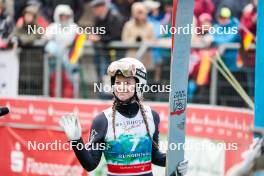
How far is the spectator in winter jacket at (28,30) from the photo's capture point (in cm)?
1302

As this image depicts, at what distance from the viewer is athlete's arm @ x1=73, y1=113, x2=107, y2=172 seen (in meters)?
7.11

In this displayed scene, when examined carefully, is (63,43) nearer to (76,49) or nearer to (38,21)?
(76,49)

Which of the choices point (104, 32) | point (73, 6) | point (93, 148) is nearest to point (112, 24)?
point (104, 32)

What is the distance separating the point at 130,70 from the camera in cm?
725

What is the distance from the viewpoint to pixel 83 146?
7105 mm

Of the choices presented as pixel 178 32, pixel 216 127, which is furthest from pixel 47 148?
pixel 178 32

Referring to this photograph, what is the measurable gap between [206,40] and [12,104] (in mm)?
2911

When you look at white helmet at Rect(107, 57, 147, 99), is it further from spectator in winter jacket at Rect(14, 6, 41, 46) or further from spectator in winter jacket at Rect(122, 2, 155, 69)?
spectator in winter jacket at Rect(14, 6, 41, 46)

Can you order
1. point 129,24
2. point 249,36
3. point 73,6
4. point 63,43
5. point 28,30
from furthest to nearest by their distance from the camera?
point 73,6 → point 28,30 → point 129,24 → point 63,43 → point 249,36

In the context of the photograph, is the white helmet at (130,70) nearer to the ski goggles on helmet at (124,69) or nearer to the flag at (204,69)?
the ski goggles on helmet at (124,69)

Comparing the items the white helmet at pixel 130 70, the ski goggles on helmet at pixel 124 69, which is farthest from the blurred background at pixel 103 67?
the ski goggles on helmet at pixel 124 69

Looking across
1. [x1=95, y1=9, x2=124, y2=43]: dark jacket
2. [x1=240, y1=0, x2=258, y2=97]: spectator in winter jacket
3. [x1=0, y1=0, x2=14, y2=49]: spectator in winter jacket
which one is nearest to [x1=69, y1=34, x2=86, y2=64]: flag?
[x1=95, y1=9, x2=124, y2=43]: dark jacket

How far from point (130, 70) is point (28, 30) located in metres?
6.25

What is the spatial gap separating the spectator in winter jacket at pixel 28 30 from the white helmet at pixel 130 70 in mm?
Answer: 5864
